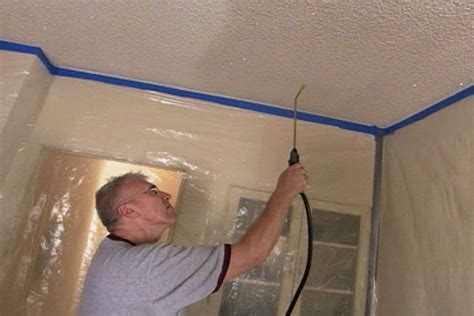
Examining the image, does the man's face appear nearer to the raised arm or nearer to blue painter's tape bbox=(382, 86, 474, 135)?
the raised arm

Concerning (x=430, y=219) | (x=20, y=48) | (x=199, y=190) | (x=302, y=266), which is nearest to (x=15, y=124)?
(x=20, y=48)

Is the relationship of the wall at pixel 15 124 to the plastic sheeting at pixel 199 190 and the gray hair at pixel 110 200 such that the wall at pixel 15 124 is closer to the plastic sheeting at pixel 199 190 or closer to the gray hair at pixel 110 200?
the plastic sheeting at pixel 199 190

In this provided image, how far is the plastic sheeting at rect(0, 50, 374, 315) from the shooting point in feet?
4.80

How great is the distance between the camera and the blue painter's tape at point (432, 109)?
1.28 metres

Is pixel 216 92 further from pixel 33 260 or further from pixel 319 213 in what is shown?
pixel 33 260

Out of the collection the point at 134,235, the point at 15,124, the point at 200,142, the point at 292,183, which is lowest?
the point at 134,235

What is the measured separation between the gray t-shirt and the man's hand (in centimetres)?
24

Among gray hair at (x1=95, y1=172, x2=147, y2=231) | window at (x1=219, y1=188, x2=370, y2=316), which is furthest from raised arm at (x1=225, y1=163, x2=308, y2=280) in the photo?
window at (x1=219, y1=188, x2=370, y2=316)

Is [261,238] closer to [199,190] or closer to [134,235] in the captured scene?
[134,235]

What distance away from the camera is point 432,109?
144 cm

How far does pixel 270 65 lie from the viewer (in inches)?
52.6

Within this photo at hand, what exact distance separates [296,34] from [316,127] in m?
0.65

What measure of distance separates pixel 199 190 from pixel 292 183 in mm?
555

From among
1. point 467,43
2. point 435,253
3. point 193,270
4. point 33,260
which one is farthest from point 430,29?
point 33,260
